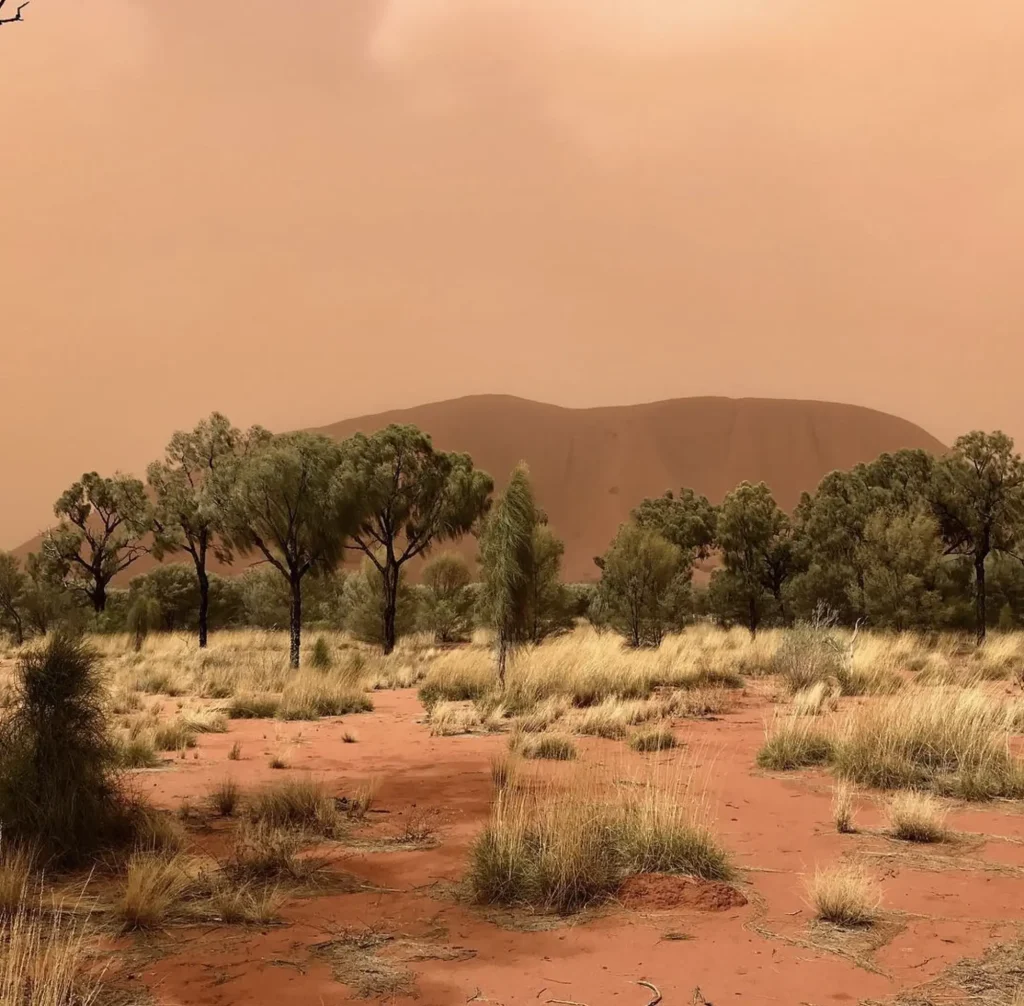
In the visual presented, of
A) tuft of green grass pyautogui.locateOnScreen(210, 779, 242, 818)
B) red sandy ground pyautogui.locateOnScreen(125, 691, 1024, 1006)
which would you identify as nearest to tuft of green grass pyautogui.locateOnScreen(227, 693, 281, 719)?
tuft of green grass pyautogui.locateOnScreen(210, 779, 242, 818)

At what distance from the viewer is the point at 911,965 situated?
445 centimetres

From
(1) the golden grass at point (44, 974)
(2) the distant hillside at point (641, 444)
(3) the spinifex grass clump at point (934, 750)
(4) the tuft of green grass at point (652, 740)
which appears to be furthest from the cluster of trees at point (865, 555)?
(2) the distant hillside at point (641, 444)

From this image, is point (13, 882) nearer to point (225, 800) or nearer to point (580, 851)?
point (225, 800)

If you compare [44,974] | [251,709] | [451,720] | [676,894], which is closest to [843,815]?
[676,894]

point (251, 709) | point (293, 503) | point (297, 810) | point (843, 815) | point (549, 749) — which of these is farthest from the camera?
point (293, 503)

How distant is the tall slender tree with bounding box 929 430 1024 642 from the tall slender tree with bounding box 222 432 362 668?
19041 mm

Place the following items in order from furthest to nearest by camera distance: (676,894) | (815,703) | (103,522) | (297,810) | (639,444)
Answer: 1. (639,444)
2. (103,522)
3. (815,703)
4. (297,810)
5. (676,894)

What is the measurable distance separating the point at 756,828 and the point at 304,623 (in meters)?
38.1

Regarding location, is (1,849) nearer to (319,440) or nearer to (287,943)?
(287,943)

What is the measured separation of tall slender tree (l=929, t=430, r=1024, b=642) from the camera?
26.0m

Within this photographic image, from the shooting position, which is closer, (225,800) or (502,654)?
(225,800)

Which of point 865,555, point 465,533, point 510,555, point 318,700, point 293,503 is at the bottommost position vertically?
point 318,700

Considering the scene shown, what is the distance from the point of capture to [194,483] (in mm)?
33344

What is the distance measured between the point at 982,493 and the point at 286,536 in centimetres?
2112
